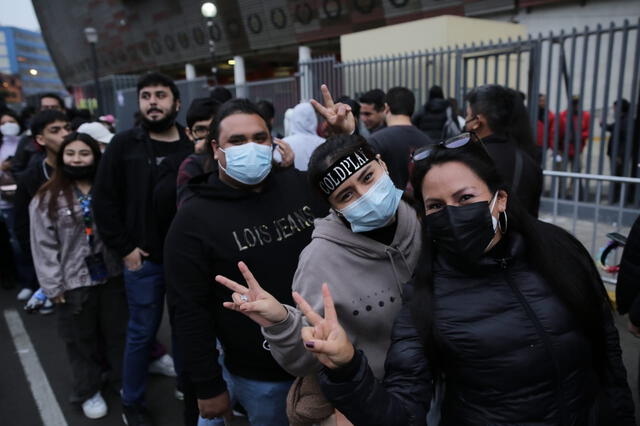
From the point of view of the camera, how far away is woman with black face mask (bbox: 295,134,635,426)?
56.2 inches

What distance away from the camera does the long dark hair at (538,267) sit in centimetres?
153

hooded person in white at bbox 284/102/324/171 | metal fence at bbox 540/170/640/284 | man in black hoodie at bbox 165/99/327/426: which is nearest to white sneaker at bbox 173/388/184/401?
man in black hoodie at bbox 165/99/327/426

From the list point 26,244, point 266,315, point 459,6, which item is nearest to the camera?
point 266,315

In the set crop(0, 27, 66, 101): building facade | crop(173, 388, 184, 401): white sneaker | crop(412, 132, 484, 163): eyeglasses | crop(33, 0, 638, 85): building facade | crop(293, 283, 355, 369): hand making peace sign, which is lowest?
crop(173, 388, 184, 401): white sneaker

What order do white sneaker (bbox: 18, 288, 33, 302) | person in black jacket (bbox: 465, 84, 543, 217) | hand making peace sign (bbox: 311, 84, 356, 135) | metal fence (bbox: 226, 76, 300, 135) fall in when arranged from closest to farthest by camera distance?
hand making peace sign (bbox: 311, 84, 356, 135)
person in black jacket (bbox: 465, 84, 543, 217)
white sneaker (bbox: 18, 288, 33, 302)
metal fence (bbox: 226, 76, 300, 135)

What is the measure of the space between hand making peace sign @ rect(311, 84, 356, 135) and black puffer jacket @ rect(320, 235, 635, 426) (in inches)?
43.1

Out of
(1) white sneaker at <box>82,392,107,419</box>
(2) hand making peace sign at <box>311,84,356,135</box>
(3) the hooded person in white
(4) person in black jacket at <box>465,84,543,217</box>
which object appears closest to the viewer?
(2) hand making peace sign at <box>311,84,356,135</box>

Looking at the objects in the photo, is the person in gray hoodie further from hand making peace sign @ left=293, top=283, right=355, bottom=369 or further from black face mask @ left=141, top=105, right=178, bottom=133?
black face mask @ left=141, top=105, right=178, bottom=133

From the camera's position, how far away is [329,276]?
1.70 metres

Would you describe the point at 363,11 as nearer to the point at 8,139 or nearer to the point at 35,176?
the point at 8,139

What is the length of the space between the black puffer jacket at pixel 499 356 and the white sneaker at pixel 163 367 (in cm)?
297

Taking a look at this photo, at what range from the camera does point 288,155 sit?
2658 millimetres

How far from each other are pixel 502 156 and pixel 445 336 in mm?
1817

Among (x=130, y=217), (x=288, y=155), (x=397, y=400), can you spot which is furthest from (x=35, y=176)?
(x=397, y=400)
